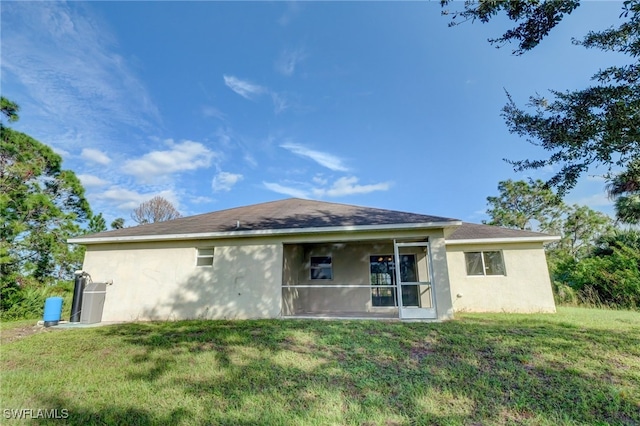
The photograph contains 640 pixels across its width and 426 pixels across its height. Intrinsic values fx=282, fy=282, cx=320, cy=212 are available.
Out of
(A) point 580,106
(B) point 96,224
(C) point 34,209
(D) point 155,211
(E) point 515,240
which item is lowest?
(E) point 515,240

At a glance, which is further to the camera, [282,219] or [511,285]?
[511,285]

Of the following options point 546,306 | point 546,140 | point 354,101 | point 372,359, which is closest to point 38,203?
point 354,101

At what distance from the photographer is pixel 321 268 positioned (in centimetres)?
1132

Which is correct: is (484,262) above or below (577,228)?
below

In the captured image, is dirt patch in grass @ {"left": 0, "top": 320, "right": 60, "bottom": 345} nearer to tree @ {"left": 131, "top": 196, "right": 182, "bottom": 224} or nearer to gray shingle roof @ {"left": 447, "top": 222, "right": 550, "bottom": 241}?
gray shingle roof @ {"left": 447, "top": 222, "right": 550, "bottom": 241}

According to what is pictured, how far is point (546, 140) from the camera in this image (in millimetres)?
4855

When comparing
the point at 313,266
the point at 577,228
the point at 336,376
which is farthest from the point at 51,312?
the point at 577,228

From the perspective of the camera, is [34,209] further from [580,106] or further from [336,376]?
[580,106]

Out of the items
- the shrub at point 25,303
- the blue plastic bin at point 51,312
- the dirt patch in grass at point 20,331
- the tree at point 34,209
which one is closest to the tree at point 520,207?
the blue plastic bin at point 51,312

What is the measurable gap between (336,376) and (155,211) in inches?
1194

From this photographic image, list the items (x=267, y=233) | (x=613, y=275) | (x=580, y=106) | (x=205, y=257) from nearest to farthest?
(x=580, y=106) → (x=267, y=233) → (x=205, y=257) → (x=613, y=275)

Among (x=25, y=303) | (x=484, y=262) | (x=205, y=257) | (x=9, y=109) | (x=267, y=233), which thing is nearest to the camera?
(x=267, y=233)

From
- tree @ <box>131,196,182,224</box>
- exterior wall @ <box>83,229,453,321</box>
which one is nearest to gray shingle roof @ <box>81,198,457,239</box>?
exterior wall @ <box>83,229,453,321</box>

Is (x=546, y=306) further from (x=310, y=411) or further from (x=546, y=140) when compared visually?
(x=310, y=411)
